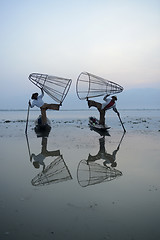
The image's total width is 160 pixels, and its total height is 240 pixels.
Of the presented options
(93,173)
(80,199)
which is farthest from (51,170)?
(80,199)

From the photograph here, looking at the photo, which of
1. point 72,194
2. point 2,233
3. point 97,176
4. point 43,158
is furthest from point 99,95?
point 2,233

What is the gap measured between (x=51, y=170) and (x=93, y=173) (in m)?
1.28

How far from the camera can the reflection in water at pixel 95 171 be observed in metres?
5.38

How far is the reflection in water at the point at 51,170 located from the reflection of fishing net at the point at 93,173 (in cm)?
39

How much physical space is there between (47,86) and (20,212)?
576 inches

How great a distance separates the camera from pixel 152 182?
5230mm

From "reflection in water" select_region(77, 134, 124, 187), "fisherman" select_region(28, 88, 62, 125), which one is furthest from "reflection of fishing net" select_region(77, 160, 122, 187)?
"fisherman" select_region(28, 88, 62, 125)

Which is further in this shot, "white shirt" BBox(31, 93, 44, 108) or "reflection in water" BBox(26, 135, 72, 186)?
"white shirt" BBox(31, 93, 44, 108)

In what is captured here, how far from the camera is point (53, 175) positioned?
581 cm

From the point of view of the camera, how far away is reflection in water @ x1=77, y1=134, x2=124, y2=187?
5.38 metres

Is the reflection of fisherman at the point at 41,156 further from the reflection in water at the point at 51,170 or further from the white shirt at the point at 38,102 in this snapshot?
the white shirt at the point at 38,102

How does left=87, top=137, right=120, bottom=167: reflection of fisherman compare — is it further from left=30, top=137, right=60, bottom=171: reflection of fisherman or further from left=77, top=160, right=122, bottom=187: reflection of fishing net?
left=30, top=137, right=60, bottom=171: reflection of fisherman

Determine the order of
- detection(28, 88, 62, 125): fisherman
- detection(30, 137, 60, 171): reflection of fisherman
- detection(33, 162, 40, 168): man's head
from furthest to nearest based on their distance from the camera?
detection(28, 88, 62, 125): fisherman
detection(30, 137, 60, 171): reflection of fisherman
detection(33, 162, 40, 168): man's head

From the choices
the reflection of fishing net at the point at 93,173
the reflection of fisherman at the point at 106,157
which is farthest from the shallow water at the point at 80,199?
the reflection of fisherman at the point at 106,157
